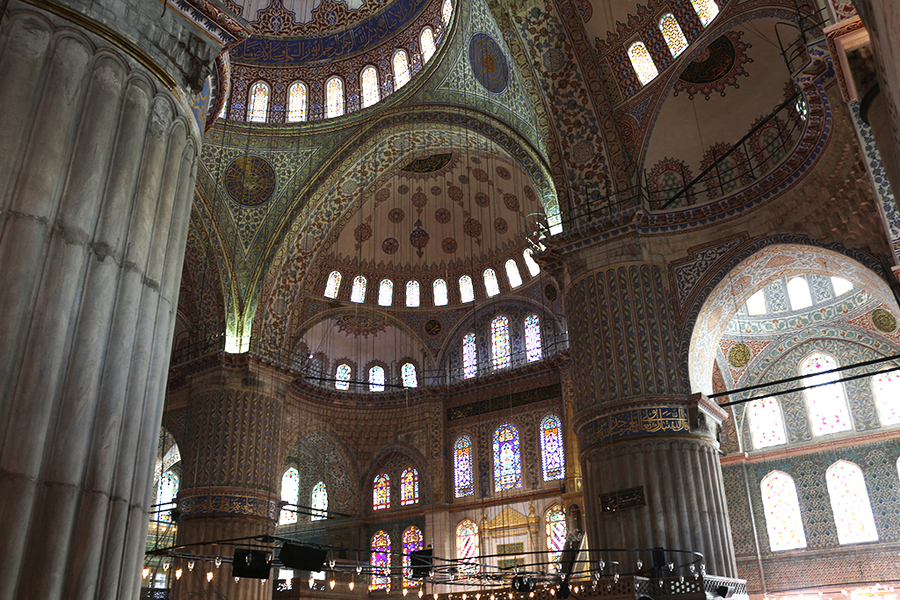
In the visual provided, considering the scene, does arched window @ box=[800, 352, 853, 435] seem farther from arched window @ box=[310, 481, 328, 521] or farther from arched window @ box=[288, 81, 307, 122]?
arched window @ box=[310, 481, 328, 521]

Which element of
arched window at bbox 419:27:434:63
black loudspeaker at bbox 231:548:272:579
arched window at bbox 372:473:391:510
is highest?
arched window at bbox 419:27:434:63

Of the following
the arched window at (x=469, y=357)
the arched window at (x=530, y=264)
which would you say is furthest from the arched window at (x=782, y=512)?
the arched window at (x=469, y=357)

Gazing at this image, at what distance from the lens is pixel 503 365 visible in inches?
870

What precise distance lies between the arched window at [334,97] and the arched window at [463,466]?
9.76 metres

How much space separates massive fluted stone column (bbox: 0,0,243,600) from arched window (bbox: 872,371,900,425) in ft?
51.4

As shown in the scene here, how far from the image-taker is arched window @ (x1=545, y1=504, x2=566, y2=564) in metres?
19.0

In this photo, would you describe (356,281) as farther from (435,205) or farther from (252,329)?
(252,329)

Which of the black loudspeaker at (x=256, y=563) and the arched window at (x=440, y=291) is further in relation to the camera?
the arched window at (x=440, y=291)

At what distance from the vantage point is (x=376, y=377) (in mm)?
23688

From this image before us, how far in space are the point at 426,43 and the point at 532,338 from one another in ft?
28.6

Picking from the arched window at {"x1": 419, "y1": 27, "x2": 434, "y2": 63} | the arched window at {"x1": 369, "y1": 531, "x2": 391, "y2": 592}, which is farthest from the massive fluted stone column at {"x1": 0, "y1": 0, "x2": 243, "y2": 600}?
the arched window at {"x1": 369, "y1": 531, "x2": 391, "y2": 592}

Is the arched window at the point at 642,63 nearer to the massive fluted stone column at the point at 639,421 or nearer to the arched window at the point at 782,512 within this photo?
the massive fluted stone column at the point at 639,421

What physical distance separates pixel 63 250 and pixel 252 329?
47.2 feet

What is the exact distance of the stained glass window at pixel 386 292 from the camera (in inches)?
932
